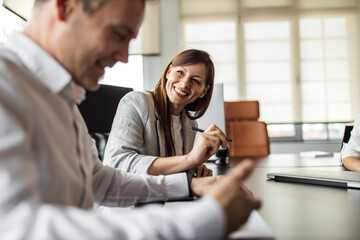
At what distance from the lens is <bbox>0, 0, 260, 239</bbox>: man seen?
412 millimetres

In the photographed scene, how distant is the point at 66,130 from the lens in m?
0.61

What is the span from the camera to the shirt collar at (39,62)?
58cm

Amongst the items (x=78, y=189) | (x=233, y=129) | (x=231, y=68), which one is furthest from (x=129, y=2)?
(x=231, y=68)

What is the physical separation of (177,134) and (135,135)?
1.24 feet

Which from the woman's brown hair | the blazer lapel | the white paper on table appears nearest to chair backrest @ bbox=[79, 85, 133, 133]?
the woman's brown hair

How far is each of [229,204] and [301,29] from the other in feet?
15.4

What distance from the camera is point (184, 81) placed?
1604 millimetres

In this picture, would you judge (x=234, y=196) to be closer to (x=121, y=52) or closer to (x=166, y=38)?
(x=121, y=52)

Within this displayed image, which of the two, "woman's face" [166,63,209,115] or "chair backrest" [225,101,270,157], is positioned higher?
"woman's face" [166,63,209,115]

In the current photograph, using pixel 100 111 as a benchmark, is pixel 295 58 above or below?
above

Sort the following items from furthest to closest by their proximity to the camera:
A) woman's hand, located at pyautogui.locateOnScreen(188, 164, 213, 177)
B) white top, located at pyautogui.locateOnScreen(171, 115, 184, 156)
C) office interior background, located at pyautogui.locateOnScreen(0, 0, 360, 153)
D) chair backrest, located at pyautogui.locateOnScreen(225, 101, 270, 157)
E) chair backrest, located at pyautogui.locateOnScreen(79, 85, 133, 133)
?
1. office interior background, located at pyautogui.locateOnScreen(0, 0, 360, 153)
2. chair backrest, located at pyautogui.locateOnScreen(225, 101, 270, 157)
3. chair backrest, located at pyautogui.locateOnScreen(79, 85, 133, 133)
4. white top, located at pyautogui.locateOnScreen(171, 115, 184, 156)
5. woman's hand, located at pyautogui.locateOnScreen(188, 164, 213, 177)

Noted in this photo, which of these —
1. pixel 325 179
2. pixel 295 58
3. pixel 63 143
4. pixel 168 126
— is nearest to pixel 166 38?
pixel 295 58

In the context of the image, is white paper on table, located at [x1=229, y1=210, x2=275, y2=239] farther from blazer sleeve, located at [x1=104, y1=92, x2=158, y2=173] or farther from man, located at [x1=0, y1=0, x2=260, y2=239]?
blazer sleeve, located at [x1=104, y1=92, x2=158, y2=173]

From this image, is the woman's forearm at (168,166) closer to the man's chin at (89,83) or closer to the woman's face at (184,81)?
the woman's face at (184,81)
